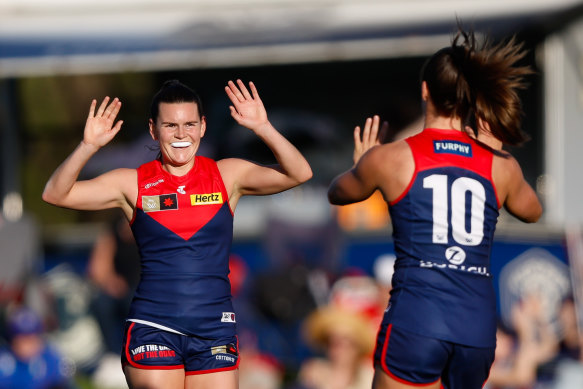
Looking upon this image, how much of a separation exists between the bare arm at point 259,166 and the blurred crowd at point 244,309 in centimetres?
340

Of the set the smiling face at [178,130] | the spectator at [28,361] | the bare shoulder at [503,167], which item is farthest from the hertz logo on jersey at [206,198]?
the spectator at [28,361]

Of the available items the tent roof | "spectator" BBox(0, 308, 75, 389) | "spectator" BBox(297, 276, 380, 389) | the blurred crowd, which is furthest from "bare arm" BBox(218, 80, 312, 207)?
the tent roof

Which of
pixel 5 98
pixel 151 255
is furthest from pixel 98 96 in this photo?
pixel 151 255

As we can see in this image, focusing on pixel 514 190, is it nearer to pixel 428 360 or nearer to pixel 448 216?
pixel 448 216

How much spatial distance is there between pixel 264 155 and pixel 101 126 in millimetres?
6660

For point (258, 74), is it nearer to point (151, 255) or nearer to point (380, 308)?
point (380, 308)

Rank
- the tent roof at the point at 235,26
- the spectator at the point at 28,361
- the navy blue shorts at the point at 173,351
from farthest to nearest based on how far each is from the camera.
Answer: the tent roof at the point at 235,26 → the spectator at the point at 28,361 → the navy blue shorts at the point at 173,351

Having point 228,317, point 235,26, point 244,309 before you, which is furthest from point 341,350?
point 235,26

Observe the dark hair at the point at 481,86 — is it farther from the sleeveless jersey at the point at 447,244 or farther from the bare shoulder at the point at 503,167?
the sleeveless jersey at the point at 447,244

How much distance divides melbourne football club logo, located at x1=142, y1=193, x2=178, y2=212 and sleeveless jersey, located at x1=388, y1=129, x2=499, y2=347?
1.00 meters

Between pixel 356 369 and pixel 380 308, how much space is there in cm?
124

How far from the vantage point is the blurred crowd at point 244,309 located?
321 inches

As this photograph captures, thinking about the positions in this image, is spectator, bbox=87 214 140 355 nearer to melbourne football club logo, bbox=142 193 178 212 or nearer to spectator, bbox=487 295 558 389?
spectator, bbox=487 295 558 389

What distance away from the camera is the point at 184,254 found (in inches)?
167
